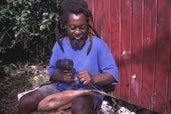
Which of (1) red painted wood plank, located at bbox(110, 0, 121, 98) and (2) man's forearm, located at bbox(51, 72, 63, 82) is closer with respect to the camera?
(2) man's forearm, located at bbox(51, 72, 63, 82)

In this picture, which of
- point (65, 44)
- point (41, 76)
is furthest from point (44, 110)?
point (41, 76)

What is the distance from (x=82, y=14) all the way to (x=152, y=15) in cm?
78

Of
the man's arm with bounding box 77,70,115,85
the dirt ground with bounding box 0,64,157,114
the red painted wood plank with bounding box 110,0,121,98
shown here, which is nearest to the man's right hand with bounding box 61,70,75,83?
the man's arm with bounding box 77,70,115,85

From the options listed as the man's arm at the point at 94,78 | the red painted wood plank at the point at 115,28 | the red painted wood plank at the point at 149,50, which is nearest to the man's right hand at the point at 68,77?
the man's arm at the point at 94,78

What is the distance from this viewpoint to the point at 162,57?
2.73m

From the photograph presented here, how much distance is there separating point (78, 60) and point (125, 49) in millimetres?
842

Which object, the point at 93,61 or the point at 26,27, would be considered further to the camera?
the point at 26,27

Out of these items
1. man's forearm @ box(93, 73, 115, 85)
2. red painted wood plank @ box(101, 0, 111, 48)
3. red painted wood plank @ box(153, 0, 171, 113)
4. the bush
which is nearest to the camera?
man's forearm @ box(93, 73, 115, 85)

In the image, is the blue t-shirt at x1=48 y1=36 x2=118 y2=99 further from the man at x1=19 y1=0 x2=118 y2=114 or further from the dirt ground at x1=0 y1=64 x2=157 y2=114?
the dirt ground at x1=0 y1=64 x2=157 y2=114

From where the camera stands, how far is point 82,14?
2.40 meters

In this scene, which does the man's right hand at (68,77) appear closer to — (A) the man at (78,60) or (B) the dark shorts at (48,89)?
(A) the man at (78,60)

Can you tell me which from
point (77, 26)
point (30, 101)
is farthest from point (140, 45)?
point (30, 101)

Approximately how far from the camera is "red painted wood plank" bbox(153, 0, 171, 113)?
8.52 feet

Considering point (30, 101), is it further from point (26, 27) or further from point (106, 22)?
point (26, 27)
